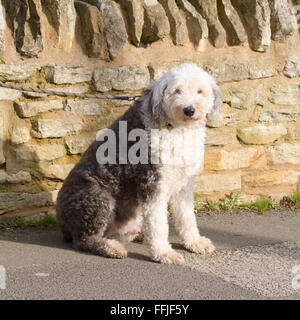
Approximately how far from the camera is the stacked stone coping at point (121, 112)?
555cm

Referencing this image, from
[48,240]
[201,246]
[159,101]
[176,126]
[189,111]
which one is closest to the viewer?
[189,111]

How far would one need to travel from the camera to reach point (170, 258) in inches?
187

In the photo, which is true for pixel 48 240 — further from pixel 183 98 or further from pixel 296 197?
pixel 296 197

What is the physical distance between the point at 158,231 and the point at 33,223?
1452mm

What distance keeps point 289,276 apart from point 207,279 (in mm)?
602

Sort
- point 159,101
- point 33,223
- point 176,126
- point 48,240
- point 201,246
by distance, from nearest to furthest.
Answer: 1. point 159,101
2. point 176,126
3. point 201,246
4. point 48,240
5. point 33,223

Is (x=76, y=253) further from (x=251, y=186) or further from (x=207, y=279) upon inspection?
(x=251, y=186)

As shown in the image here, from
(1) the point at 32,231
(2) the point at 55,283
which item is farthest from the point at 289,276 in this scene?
(1) the point at 32,231

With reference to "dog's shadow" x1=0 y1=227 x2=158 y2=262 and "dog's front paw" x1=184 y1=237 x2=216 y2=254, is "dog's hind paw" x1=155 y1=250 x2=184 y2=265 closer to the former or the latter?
"dog's shadow" x1=0 y1=227 x2=158 y2=262

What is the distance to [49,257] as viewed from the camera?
4.92m

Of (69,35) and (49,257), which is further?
(69,35)

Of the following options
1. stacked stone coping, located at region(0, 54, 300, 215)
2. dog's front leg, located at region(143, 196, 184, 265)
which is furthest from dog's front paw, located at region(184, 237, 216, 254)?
stacked stone coping, located at region(0, 54, 300, 215)

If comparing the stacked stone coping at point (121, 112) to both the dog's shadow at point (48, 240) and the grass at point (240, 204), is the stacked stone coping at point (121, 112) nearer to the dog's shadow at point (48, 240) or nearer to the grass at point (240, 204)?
the grass at point (240, 204)

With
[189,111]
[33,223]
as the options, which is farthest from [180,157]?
[33,223]
